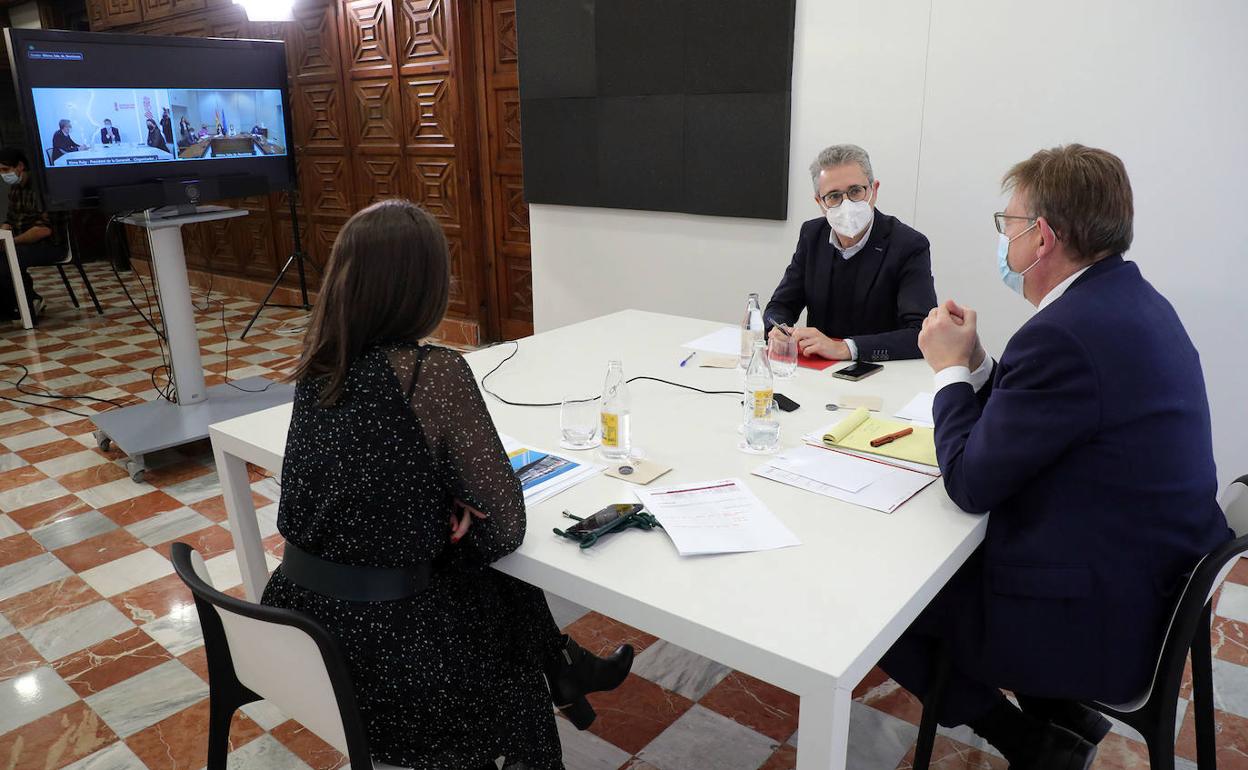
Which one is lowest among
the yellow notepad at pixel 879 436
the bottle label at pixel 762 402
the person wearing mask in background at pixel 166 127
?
the yellow notepad at pixel 879 436

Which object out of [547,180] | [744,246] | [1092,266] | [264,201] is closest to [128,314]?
[264,201]

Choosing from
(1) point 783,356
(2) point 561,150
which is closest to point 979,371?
(1) point 783,356

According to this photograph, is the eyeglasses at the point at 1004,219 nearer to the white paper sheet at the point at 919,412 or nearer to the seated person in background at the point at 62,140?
the white paper sheet at the point at 919,412

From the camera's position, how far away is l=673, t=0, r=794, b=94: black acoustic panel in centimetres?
362

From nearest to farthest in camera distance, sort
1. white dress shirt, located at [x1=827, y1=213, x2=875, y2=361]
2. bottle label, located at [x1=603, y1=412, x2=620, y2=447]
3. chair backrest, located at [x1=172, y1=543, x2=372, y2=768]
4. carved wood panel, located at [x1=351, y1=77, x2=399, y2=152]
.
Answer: chair backrest, located at [x1=172, y1=543, x2=372, y2=768]
bottle label, located at [x1=603, y1=412, x2=620, y2=447]
white dress shirt, located at [x1=827, y1=213, x2=875, y2=361]
carved wood panel, located at [x1=351, y1=77, x2=399, y2=152]

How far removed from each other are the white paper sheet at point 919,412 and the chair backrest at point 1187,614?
635 mm

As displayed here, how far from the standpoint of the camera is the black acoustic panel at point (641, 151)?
4.05 m

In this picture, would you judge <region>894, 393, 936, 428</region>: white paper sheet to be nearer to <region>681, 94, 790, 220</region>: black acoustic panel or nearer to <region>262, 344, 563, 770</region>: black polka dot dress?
<region>262, 344, 563, 770</region>: black polka dot dress

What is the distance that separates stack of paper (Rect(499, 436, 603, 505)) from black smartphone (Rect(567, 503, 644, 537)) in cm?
17

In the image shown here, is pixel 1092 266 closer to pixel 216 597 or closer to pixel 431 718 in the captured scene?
pixel 431 718

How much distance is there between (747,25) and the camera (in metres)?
3.69

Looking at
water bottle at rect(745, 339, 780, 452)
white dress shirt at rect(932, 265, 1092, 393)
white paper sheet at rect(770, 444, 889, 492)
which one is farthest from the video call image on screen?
white dress shirt at rect(932, 265, 1092, 393)

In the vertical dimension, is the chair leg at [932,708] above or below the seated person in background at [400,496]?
below

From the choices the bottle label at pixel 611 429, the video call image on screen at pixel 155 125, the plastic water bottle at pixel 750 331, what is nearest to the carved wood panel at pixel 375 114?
the video call image on screen at pixel 155 125
